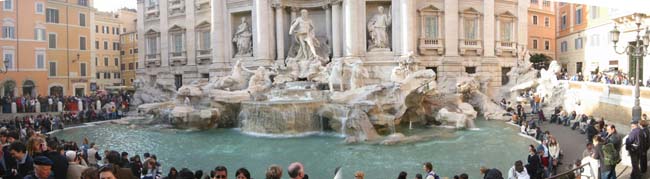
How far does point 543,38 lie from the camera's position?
3922 cm

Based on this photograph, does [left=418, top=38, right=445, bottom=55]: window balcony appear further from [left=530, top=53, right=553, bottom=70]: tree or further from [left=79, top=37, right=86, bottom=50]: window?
[left=79, top=37, right=86, bottom=50]: window

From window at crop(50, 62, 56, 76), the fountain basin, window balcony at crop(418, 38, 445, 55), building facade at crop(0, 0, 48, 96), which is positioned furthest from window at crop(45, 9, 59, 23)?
window balcony at crop(418, 38, 445, 55)

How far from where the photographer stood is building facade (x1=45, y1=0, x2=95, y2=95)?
32875 millimetres

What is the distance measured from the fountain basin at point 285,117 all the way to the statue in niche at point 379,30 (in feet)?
25.1

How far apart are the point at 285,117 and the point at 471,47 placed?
40.1ft

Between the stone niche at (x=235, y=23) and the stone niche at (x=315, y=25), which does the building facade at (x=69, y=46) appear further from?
the stone niche at (x=315, y=25)

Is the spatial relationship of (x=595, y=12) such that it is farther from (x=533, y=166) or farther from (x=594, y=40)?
(x=533, y=166)

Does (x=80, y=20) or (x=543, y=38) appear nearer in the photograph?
(x=80, y=20)

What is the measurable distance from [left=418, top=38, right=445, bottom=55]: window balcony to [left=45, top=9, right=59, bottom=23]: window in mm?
24583

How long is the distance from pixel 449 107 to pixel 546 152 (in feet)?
32.8

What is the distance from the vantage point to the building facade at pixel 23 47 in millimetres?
30219

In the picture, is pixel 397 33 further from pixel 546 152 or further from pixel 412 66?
pixel 546 152

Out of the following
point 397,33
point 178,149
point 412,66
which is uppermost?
point 397,33

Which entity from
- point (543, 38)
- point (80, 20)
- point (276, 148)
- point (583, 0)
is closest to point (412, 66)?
point (276, 148)
